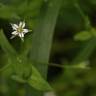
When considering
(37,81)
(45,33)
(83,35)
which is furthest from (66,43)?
(37,81)

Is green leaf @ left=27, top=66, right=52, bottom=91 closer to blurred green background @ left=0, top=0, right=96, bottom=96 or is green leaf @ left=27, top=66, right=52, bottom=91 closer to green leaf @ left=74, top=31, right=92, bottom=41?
blurred green background @ left=0, top=0, right=96, bottom=96

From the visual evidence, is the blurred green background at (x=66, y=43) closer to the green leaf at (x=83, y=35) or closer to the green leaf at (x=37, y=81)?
the green leaf at (x=83, y=35)

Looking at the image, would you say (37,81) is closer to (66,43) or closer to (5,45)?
(5,45)

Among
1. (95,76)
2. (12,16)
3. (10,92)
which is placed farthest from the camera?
(95,76)

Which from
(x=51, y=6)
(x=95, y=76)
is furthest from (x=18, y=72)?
(x=95, y=76)

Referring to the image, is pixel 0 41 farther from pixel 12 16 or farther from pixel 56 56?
pixel 56 56

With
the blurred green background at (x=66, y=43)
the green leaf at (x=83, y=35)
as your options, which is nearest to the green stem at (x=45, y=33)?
the blurred green background at (x=66, y=43)
